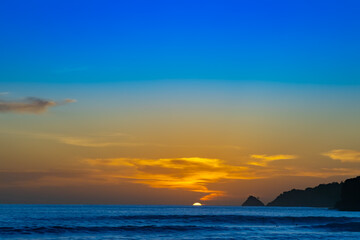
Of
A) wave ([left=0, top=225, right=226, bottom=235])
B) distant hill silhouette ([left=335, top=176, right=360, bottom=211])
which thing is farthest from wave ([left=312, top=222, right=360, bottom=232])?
distant hill silhouette ([left=335, top=176, right=360, bottom=211])

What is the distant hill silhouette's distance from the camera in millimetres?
158000

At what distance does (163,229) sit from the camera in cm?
6625

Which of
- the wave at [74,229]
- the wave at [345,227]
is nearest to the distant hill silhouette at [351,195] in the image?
the wave at [345,227]

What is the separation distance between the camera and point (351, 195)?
16300 cm

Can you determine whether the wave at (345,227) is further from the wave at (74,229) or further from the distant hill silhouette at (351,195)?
the distant hill silhouette at (351,195)

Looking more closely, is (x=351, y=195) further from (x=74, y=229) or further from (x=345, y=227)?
(x=74, y=229)

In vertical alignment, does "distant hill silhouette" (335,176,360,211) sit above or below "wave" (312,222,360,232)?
above

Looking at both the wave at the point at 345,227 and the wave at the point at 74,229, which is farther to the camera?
the wave at the point at 345,227

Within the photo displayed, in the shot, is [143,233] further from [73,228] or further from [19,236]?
[19,236]

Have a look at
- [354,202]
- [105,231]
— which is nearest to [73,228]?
[105,231]

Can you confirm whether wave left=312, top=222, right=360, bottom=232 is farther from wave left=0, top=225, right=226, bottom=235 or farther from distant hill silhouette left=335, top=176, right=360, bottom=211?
distant hill silhouette left=335, top=176, right=360, bottom=211

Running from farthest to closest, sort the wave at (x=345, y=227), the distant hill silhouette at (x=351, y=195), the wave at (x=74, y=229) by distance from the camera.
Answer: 1. the distant hill silhouette at (x=351, y=195)
2. the wave at (x=345, y=227)
3. the wave at (x=74, y=229)

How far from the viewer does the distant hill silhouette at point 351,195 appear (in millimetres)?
158000

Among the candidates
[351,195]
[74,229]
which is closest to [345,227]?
[74,229]
